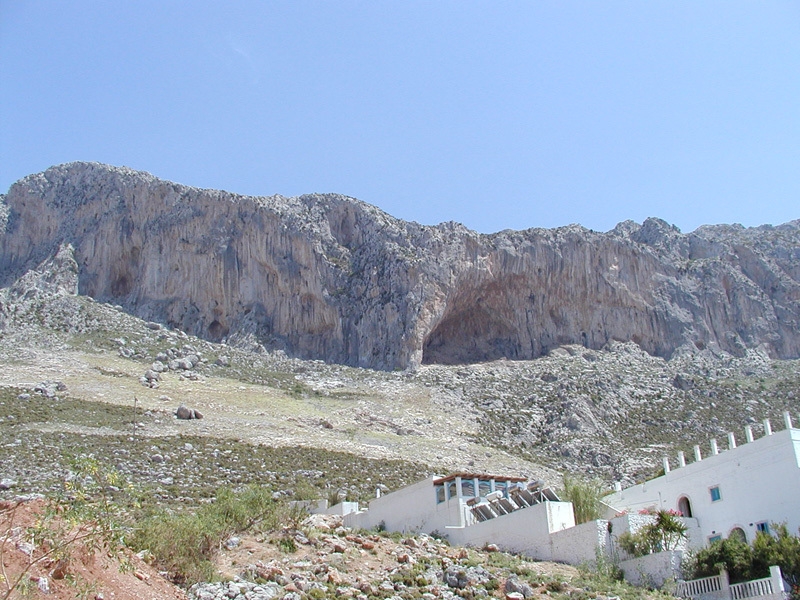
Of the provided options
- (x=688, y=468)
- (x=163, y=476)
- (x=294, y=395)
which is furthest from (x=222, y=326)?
(x=688, y=468)

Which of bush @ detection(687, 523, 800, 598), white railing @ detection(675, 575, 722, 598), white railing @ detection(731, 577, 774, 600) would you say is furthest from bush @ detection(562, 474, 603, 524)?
white railing @ detection(731, 577, 774, 600)

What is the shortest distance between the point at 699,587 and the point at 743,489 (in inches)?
243

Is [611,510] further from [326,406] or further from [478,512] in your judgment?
[326,406]

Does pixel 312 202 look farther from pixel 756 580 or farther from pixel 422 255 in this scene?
pixel 756 580

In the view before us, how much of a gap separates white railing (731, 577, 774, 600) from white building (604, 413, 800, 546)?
3.46 m

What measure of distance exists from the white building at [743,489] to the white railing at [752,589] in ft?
11.3

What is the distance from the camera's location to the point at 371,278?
65.4 meters

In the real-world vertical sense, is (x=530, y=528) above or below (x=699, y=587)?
above

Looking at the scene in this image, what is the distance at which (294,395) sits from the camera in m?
52.6

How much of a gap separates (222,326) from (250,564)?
50637mm

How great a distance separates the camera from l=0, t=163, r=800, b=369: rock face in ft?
213

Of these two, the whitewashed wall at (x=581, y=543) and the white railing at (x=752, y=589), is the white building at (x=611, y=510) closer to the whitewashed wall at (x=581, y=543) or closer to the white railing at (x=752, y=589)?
the whitewashed wall at (x=581, y=543)

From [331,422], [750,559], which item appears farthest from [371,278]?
[750,559]

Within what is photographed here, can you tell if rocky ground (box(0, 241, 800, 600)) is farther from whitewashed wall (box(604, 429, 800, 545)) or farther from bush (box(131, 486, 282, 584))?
whitewashed wall (box(604, 429, 800, 545))
